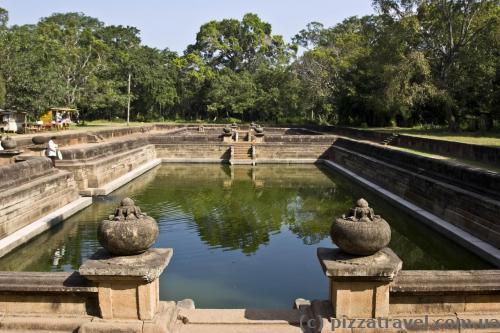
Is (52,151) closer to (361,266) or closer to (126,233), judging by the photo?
(126,233)

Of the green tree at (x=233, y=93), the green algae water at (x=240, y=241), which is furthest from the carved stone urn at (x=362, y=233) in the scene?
the green tree at (x=233, y=93)

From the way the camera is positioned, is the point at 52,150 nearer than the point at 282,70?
Yes

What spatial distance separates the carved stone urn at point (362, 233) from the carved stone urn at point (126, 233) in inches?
68.9

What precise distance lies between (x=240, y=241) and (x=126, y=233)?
5.55 metres

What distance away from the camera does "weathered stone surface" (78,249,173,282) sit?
3639mm

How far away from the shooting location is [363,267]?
3.66 meters

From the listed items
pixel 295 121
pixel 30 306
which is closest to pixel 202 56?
pixel 295 121

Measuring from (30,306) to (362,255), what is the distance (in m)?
3.26

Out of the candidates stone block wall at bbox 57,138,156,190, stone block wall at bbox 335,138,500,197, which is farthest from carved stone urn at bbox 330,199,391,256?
stone block wall at bbox 57,138,156,190

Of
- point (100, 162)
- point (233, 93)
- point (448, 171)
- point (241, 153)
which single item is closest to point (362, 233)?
point (448, 171)

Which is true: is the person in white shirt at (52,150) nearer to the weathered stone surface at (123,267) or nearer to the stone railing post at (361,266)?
the weathered stone surface at (123,267)

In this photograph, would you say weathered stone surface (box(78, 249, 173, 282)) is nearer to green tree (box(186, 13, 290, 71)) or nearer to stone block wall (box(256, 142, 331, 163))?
stone block wall (box(256, 142, 331, 163))

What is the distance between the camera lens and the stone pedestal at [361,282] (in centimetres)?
366

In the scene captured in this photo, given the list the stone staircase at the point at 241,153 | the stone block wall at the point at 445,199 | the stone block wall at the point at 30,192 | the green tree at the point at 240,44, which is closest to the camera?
the stone block wall at the point at 445,199
